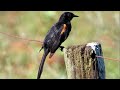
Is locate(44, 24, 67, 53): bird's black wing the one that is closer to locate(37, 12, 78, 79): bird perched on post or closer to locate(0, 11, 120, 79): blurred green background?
locate(37, 12, 78, 79): bird perched on post

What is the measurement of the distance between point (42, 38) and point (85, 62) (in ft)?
28.7

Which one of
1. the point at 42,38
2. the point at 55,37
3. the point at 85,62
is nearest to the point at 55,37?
the point at 55,37

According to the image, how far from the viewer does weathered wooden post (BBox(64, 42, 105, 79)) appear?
20.3 ft

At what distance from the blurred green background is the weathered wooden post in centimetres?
442

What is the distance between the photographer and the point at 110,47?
40.5ft

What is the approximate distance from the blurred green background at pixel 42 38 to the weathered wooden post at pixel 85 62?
14.5ft

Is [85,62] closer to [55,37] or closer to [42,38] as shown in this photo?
[55,37]

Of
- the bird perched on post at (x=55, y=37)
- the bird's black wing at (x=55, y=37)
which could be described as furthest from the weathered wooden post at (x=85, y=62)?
the bird's black wing at (x=55, y=37)

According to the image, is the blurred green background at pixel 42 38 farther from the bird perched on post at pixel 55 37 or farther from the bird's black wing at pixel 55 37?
the bird's black wing at pixel 55 37

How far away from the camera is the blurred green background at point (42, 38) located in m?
11.7

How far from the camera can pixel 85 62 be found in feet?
20.3

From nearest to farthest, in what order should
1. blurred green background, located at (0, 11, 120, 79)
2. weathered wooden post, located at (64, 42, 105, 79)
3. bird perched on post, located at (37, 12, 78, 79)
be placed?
weathered wooden post, located at (64, 42, 105, 79), bird perched on post, located at (37, 12, 78, 79), blurred green background, located at (0, 11, 120, 79)

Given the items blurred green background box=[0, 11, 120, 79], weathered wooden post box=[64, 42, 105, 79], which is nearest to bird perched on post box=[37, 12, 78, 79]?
weathered wooden post box=[64, 42, 105, 79]
